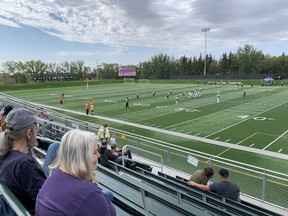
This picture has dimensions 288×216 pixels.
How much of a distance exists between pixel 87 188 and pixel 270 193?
28.5 ft

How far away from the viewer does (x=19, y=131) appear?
260 cm

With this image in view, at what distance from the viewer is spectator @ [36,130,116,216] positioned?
5.41 ft

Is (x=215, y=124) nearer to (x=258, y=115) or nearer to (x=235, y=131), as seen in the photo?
(x=235, y=131)

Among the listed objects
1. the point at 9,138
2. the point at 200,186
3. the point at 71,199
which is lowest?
the point at 200,186

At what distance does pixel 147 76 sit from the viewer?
134m

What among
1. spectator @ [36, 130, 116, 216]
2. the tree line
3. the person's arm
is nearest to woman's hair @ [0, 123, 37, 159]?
spectator @ [36, 130, 116, 216]

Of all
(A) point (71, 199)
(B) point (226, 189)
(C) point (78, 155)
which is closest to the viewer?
(A) point (71, 199)

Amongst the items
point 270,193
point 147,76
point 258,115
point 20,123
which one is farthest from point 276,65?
point 20,123

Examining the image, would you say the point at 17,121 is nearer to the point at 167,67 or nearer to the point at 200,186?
the point at 200,186

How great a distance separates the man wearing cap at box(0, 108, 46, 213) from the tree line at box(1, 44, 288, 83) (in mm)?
108003

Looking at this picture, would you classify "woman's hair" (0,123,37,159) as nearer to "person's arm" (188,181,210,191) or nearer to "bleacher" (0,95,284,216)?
"bleacher" (0,95,284,216)

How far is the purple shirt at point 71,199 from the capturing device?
5.39 ft

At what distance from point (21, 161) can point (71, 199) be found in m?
0.92

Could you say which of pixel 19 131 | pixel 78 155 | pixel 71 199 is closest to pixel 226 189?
pixel 19 131
